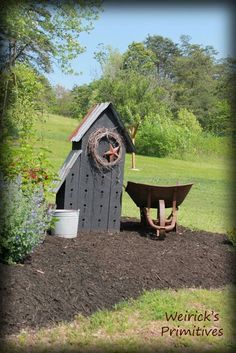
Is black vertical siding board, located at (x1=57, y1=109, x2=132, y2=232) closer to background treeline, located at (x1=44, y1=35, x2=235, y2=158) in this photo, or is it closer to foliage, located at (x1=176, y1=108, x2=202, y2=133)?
background treeline, located at (x1=44, y1=35, x2=235, y2=158)

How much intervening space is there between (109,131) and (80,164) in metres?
0.45

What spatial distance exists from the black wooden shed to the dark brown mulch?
0.23 metres

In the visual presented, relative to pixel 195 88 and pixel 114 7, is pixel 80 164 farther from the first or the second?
pixel 195 88

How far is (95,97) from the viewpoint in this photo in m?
14.8

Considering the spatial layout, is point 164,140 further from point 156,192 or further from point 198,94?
point 156,192

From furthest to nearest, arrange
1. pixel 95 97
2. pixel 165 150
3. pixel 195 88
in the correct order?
pixel 195 88
pixel 165 150
pixel 95 97

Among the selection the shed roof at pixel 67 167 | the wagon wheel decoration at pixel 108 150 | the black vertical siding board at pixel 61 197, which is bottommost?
the black vertical siding board at pixel 61 197

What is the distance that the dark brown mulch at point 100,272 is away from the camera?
3.02m

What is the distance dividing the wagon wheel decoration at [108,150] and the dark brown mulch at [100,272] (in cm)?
74

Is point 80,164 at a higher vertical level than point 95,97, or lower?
lower

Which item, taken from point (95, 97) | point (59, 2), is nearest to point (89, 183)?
point (59, 2)

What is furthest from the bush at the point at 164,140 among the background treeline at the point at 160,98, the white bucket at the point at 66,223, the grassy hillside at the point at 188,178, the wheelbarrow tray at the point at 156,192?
the white bucket at the point at 66,223

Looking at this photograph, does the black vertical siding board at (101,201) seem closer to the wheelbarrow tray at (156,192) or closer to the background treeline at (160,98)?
the wheelbarrow tray at (156,192)

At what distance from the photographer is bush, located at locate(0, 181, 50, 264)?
3.35 meters
